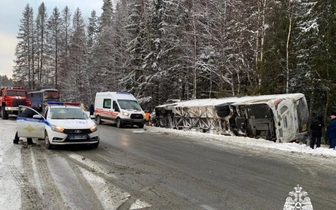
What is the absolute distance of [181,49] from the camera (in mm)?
28125

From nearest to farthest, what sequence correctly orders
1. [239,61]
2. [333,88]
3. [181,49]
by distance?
[333,88], [239,61], [181,49]

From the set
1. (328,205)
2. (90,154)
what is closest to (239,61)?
(90,154)

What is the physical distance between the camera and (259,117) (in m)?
14.4

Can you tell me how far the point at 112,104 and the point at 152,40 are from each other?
10596 mm

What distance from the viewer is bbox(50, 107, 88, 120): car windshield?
1160 cm

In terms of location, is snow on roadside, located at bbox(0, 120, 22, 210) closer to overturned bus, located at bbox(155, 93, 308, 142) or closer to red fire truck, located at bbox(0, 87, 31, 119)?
overturned bus, located at bbox(155, 93, 308, 142)

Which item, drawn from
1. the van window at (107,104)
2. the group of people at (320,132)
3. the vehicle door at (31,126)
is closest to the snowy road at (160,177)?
the vehicle door at (31,126)

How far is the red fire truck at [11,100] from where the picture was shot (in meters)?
25.3

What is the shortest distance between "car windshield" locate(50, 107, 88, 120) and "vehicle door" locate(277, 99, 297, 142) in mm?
8192

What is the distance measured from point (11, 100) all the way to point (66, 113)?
53.1 feet

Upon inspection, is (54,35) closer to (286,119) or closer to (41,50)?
(41,50)

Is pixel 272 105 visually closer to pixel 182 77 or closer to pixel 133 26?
pixel 182 77

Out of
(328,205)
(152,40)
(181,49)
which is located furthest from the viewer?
(152,40)

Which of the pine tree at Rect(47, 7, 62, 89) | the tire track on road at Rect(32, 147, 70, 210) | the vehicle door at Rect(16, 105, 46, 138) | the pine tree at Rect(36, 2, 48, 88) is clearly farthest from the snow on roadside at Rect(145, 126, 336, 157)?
the pine tree at Rect(36, 2, 48, 88)
